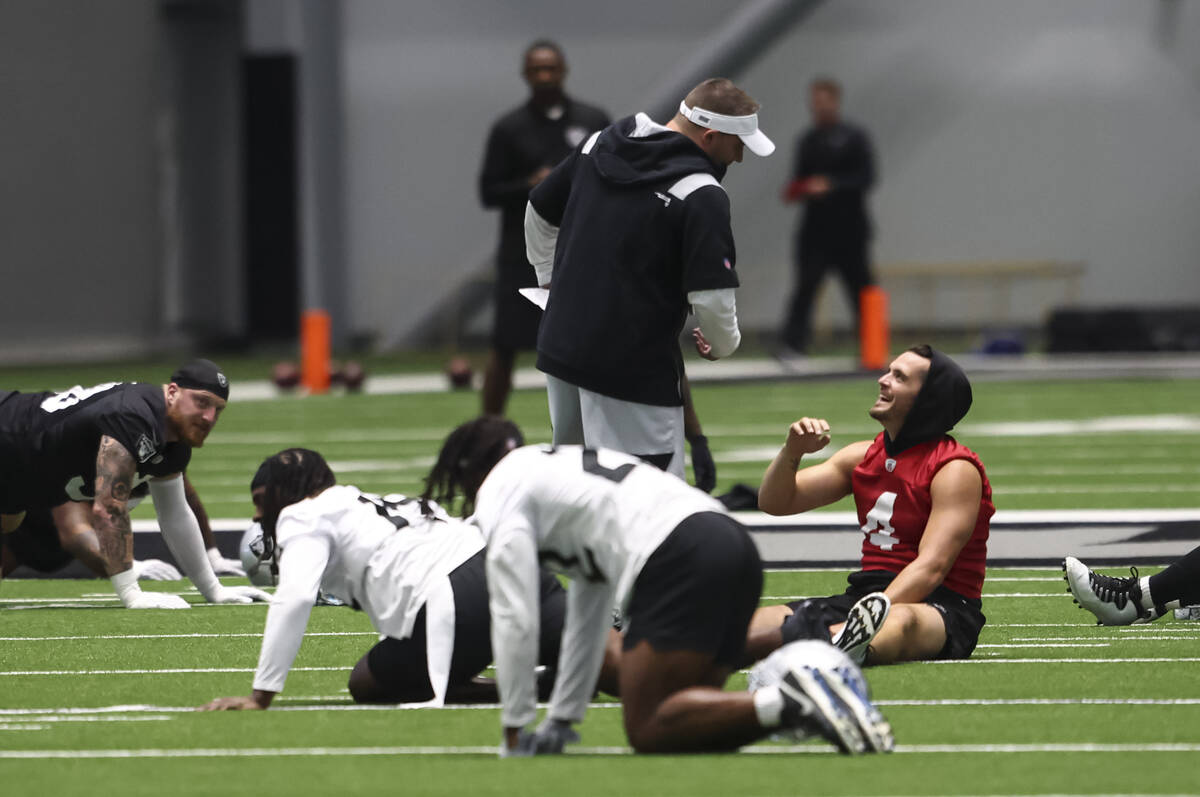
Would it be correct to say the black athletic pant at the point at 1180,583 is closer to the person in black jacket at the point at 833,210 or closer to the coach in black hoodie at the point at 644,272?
the coach in black hoodie at the point at 644,272

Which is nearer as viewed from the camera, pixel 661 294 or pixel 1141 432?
pixel 661 294

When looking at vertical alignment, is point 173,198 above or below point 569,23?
below

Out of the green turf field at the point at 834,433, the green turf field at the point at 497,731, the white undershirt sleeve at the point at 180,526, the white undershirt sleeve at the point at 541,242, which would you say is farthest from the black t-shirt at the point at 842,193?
the white undershirt sleeve at the point at 541,242

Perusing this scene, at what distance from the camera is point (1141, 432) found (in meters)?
15.7

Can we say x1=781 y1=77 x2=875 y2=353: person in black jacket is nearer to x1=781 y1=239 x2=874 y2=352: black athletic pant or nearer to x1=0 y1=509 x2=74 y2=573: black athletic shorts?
x1=781 y1=239 x2=874 y2=352: black athletic pant

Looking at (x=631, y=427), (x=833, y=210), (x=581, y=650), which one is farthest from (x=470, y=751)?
(x=833, y=210)

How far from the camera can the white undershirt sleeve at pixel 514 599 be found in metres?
4.98

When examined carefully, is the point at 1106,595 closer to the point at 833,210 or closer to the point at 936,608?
the point at 936,608

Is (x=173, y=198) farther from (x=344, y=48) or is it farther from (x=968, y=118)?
(x=968, y=118)

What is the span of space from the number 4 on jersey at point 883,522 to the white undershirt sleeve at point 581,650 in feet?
5.86

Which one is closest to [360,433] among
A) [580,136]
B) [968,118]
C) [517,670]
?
[580,136]

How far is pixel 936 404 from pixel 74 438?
323 centimetres

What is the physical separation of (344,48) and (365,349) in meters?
3.98

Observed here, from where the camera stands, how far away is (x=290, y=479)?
600cm
